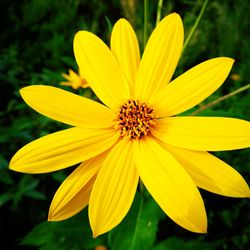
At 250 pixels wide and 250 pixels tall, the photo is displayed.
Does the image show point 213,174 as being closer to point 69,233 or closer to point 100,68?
point 100,68

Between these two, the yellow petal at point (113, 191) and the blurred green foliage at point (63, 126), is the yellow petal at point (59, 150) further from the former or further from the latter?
the blurred green foliage at point (63, 126)

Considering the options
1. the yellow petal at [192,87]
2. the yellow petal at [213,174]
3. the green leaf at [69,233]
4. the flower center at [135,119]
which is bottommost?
the green leaf at [69,233]

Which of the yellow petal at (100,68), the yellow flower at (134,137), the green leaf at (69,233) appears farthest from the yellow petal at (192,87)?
the green leaf at (69,233)

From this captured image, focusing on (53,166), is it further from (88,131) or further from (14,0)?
(14,0)

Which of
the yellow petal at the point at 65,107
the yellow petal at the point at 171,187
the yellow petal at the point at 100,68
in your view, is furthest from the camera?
the yellow petal at the point at 100,68

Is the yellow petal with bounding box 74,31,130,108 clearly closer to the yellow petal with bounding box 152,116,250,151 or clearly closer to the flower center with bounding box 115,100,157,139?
the flower center with bounding box 115,100,157,139

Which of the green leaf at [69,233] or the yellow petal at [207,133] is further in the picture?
the green leaf at [69,233]
